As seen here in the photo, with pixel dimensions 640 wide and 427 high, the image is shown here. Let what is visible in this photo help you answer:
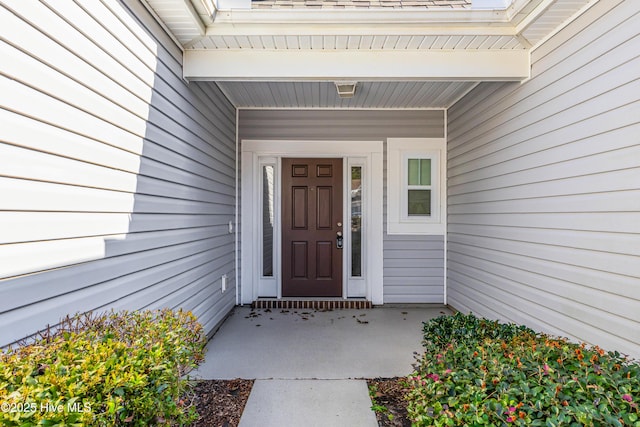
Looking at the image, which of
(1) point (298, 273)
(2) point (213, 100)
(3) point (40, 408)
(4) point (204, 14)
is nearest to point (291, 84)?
(2) point (213, 100)

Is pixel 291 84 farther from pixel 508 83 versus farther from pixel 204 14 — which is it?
pixel 508 83

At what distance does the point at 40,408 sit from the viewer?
0.88m

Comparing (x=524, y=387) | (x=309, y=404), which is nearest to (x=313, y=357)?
(x=309, y=404)

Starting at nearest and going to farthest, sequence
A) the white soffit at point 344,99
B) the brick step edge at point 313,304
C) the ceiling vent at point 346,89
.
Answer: the ceiling vent at point 346,89 → the white soffit at point 344,99 → the brick step edge at point 313,304

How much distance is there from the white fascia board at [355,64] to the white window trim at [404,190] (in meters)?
1.75

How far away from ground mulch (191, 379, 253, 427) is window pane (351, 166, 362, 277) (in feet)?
8.10

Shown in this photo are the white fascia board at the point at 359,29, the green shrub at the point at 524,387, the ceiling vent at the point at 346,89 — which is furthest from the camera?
the ceiling vent at the point at 346,89

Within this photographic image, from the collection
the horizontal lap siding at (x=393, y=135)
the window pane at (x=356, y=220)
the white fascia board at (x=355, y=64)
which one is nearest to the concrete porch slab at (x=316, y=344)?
the horizontal lap siding at (x=393, y=135)

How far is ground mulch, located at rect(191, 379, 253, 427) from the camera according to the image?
2104 mm

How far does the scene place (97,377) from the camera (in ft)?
3.36

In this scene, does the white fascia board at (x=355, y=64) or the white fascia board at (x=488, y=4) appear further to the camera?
the white fascia board at (x=355, y=64)

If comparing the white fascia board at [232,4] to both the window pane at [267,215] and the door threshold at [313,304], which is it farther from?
the door threshold at [313,304]

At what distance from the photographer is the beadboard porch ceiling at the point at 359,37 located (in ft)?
8.15

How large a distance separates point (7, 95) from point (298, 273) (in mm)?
3804
